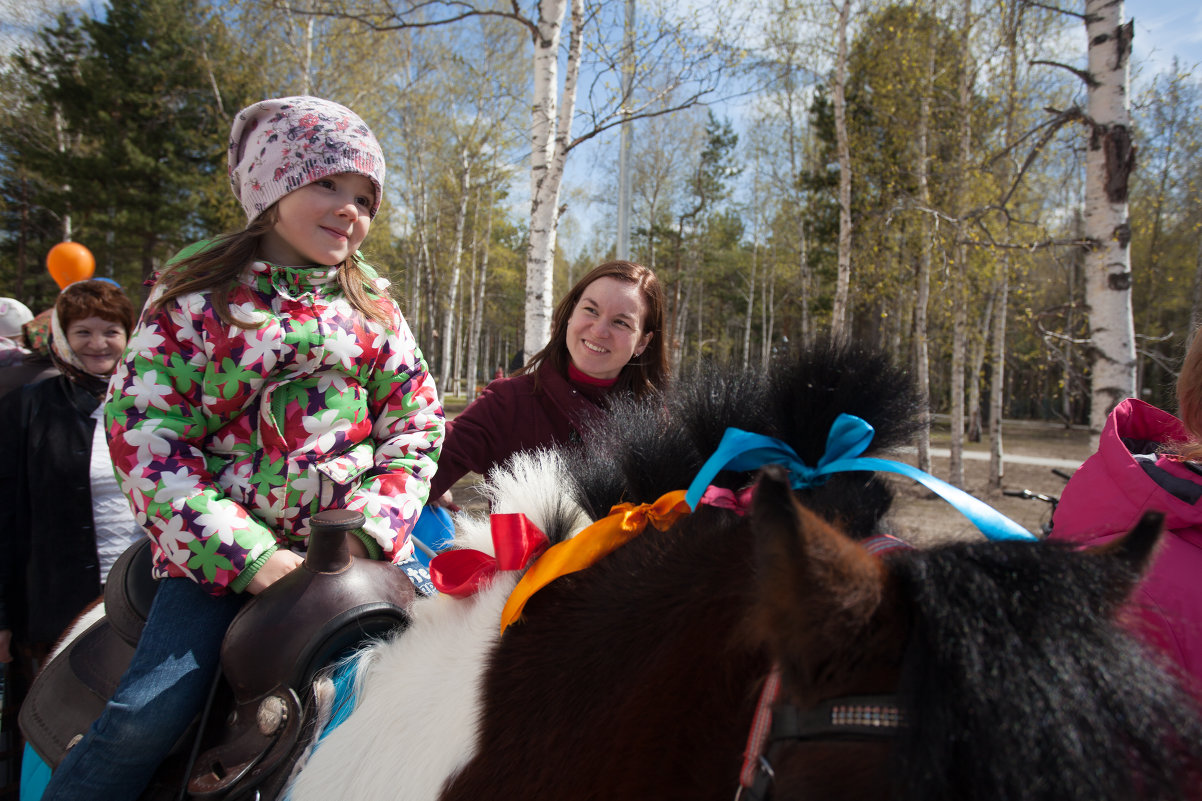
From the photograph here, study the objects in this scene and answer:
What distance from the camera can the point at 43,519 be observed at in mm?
2691

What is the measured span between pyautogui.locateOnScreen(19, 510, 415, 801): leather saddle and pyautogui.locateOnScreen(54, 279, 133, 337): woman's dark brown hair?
217 cm

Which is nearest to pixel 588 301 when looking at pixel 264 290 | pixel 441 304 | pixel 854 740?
pixel 264 290

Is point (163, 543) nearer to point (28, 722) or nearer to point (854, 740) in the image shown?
point (28, 722)

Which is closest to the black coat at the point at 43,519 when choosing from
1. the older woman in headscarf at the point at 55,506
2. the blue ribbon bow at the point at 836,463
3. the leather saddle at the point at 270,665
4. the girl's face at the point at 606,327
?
the older woman in headscarf at the point at 55,506

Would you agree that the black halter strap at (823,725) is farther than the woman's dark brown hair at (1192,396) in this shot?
No

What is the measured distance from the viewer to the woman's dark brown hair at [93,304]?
291cm

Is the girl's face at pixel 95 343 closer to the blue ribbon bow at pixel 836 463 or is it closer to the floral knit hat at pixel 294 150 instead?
the floral knit hat at pixel 294 150

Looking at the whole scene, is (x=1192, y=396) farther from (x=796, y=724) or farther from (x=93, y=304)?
(x=93, y=304)

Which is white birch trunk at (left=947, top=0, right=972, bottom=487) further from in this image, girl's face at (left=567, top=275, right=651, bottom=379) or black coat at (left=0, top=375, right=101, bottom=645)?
black coat at (left=0, top=375, right=101, bottom=645)

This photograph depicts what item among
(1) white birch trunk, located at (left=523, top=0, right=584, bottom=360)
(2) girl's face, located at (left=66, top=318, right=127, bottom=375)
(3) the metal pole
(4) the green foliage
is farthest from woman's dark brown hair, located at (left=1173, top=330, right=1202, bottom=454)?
(4) the green foliage

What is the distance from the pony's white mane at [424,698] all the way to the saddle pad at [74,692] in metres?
0.68

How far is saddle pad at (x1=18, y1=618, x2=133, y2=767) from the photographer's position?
138 centimetres

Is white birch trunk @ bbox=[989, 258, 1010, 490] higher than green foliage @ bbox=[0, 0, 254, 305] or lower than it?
lower

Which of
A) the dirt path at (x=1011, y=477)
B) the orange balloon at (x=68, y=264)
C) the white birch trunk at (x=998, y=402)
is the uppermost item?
the orange balloon at (x=68, y=264)
